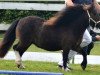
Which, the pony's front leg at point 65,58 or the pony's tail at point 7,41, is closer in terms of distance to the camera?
the pony's front leg at point 65,58

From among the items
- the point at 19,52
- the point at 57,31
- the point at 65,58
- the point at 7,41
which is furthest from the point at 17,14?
the point at 65,58

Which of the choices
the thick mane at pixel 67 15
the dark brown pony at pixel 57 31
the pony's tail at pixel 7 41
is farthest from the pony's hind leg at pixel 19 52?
the thick mane at pixel 67 15

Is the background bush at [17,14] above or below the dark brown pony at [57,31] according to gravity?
below

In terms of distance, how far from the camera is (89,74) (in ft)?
34.5

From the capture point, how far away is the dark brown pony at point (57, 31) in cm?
1085

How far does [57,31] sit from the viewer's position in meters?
11.0

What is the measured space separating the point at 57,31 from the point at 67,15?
421mm

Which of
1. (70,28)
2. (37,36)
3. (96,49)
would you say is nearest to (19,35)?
(37,36)

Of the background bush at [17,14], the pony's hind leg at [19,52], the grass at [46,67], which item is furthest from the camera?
the background bush at [17,14]

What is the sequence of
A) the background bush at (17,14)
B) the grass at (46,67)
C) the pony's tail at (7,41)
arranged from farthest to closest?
the background bush at (17,14), the pony's tail at (7,41), the grass at (46,67)

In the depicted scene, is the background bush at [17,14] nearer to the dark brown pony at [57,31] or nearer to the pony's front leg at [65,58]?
the dark brown pony at [57,31]

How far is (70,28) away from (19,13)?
823 centimetres

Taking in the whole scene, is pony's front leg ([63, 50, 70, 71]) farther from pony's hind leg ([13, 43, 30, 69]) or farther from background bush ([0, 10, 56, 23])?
background bush ([0, 10, 56, 23])

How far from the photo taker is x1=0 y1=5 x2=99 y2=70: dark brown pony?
427 inches
